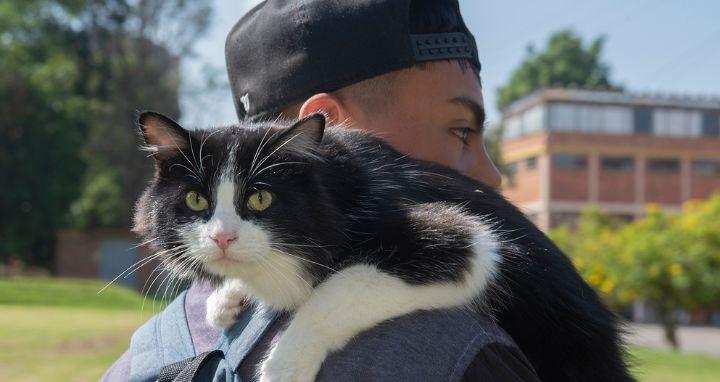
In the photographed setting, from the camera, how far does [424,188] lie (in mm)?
1946

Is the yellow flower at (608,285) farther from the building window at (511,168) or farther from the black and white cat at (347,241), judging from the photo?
the black and white cat at (347,241)

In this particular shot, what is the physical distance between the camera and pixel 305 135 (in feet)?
6.01

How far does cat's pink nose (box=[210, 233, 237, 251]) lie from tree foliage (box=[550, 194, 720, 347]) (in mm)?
16761

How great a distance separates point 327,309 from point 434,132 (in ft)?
2.27

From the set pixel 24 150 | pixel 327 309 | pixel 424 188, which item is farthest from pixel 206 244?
pixel 24 150

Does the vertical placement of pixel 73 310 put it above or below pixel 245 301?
below

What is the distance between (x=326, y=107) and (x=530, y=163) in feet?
118

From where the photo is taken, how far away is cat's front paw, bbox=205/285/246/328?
1.91 metres

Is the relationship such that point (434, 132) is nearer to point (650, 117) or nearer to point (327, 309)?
point (327, 309)

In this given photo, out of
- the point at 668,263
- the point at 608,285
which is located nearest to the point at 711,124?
the point at 608,285

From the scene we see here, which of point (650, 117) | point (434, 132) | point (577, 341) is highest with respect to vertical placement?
point (650, 117)

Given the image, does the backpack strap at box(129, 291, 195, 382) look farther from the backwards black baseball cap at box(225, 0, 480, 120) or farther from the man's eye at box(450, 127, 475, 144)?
the man's eye at box(450, 127, 475, 144)

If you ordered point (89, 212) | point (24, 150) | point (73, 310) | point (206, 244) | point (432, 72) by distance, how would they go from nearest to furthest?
point (206, 244) → point (432, 72) → point (73, 310) → point (24, 150) → point (89, 212)

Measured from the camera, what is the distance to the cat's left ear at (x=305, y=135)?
1.80 metres
